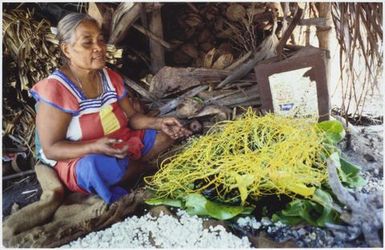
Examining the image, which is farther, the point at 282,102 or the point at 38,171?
the point at 282,102

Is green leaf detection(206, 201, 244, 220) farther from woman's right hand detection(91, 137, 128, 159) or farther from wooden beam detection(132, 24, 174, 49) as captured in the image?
wooden beam detection(132, 24, 174, 49)

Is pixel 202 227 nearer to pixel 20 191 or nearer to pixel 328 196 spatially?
pixel 328 196

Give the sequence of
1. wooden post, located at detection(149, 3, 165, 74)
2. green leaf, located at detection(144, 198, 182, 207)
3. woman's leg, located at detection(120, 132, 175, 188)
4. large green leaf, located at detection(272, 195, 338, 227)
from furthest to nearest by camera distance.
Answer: wooden post, located at detection(149, 3, 165, 74) < woman's leg, located at detection(120, 132, 175, 188) < green leaf, located at detection(144, 198, 182, 207) < large green leaf, located at detection(272, 195, 338, 227)

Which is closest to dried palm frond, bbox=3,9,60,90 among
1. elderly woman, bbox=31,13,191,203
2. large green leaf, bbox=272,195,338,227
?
elderly woman, bbox=31,13,191,203

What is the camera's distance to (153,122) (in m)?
1.69

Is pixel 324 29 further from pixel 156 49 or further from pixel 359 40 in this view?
pixel 156 49

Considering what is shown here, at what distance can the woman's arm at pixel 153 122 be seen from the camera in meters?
1.66

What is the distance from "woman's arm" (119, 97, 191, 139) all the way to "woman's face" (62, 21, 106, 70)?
20cm

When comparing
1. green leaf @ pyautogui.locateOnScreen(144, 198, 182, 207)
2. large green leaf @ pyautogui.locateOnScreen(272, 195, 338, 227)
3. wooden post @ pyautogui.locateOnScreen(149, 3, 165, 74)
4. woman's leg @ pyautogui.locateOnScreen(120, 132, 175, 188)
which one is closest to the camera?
large green leaf @ pyautogui.locateOnScreen(272, 195, 338, 227)

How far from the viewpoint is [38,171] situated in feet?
5.23

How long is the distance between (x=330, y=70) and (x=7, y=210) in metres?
1.29

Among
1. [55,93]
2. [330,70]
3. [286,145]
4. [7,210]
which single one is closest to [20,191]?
[7,210]

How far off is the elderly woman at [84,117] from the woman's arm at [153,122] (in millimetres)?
34

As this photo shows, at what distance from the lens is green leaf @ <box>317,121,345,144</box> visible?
171 centimetres
